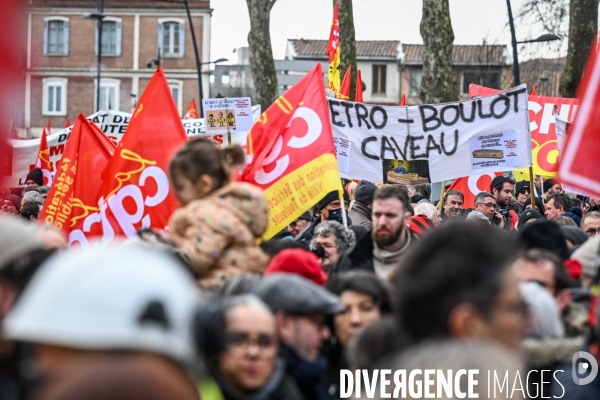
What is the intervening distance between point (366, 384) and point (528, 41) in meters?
23.4

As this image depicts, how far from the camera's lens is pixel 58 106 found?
6350 centimetres

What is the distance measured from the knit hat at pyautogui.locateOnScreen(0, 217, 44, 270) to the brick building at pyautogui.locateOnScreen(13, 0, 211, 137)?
2326 inches

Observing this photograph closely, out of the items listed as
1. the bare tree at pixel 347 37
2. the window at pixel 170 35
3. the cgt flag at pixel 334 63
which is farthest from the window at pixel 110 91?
the cgt flag at pixel 334 63

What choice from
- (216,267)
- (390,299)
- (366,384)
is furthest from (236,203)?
(366,384)

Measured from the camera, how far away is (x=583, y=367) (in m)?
3.34

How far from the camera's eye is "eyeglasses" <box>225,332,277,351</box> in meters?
3.15

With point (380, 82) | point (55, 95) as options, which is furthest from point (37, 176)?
point (380, 82)

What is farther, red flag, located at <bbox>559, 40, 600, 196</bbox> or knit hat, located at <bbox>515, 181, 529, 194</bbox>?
knit hat, located at <bbox>515, 181, 529, 194</bbox>

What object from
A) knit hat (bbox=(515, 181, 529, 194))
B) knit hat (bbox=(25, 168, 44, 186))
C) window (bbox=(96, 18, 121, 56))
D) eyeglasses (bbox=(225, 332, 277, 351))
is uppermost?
window (bbox=(96, 18, 121, 56))

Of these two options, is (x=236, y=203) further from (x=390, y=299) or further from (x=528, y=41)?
(x=528, y=41)

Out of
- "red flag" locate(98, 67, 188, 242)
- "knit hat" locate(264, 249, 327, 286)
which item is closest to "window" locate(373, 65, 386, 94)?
"red flag" locate(98, 67, 188, 242)

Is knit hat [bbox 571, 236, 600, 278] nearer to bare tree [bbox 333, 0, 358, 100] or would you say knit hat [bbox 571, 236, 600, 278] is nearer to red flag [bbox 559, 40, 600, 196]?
red flag [bbox 559, 40, 600, 196]

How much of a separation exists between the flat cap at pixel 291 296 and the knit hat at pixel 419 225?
265cm

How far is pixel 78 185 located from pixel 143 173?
1.09 m
